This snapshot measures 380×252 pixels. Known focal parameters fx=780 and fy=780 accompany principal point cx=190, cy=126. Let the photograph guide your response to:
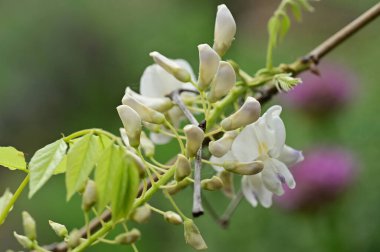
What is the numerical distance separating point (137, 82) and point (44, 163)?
2773mm

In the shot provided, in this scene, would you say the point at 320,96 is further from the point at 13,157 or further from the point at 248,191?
the point at 13,157

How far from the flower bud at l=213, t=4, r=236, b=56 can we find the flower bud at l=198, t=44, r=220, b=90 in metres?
0.05

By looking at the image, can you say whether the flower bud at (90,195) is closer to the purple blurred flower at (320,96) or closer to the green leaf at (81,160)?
the green leaf at (81,160)

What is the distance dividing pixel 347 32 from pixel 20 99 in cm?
277

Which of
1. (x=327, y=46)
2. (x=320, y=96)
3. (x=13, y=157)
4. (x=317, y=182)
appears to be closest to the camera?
(x=13, y=157)

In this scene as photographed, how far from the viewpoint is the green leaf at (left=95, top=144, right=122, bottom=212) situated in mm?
478

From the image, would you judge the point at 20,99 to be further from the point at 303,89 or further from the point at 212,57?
the point at 212,57

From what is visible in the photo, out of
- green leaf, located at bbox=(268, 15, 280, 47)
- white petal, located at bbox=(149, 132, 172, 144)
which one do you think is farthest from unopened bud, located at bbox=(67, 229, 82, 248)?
green leaf, located at bbox=(268, 15, 280, 47)

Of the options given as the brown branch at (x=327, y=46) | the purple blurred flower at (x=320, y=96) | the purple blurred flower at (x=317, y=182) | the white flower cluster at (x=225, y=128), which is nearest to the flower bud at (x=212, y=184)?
the white flower cluster at (x=225, y=128)

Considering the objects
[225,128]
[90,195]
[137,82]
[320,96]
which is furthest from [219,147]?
[137,82]

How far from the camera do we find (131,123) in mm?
556

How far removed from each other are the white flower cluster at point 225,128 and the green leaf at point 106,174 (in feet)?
0.16

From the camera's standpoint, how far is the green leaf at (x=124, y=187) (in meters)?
0.48

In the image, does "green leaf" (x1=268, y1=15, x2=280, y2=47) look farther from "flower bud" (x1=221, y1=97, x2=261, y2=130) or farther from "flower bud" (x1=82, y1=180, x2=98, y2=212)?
"flower bud" (x1=82, y1=180, x2=98, y2=212)
